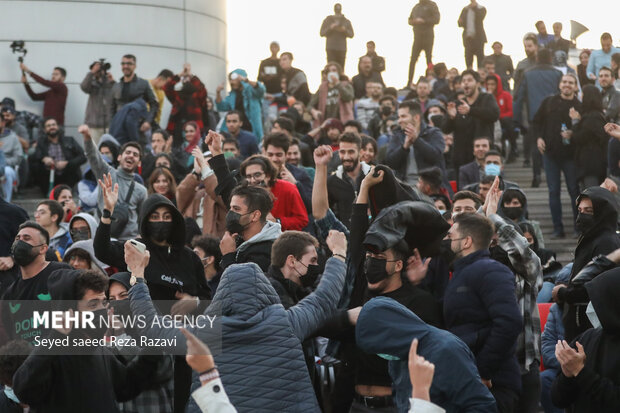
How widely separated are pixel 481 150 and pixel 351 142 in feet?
11.5

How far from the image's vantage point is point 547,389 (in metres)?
7.80

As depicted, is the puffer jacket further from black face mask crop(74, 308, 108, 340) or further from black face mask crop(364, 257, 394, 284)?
black face mask crop(74, 308, 108, 340)

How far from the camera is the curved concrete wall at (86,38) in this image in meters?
17.7

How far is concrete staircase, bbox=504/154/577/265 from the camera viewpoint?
12922mm

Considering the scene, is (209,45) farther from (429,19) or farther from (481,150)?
(481,150)

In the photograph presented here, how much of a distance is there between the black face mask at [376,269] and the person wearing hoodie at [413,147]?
5.84m

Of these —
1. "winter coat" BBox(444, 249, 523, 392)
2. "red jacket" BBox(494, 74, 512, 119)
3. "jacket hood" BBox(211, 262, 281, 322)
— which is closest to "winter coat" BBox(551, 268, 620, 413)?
"winter coat" BBox(444, 249, 523, 392)

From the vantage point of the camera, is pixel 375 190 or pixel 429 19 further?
pixel 429 19

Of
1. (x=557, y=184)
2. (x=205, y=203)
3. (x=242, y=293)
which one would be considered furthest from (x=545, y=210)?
(x=242, y=293)

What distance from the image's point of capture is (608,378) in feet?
18.4

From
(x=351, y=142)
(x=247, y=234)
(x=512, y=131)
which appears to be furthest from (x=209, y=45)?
(x=247, y=234)

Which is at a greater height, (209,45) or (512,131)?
(209,45)

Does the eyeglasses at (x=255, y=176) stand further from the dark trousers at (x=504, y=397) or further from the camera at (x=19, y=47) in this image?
the camera at (x=19, y=47)

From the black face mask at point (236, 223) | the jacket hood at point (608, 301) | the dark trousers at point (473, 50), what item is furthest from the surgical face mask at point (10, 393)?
the dark trousers at point (473, 50)
